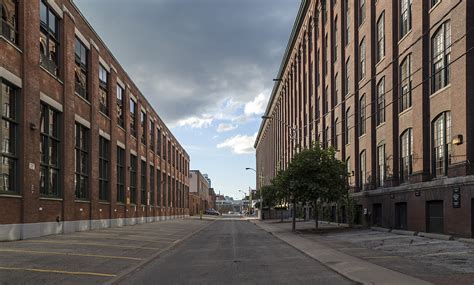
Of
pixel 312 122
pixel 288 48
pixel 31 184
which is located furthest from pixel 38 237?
pixel 288 48

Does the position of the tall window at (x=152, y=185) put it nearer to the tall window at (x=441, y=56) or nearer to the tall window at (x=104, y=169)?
the tall window at (x=104, y=169)

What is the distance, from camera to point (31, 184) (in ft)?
77.1

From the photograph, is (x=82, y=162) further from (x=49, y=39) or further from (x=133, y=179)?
(x=133, y=179)

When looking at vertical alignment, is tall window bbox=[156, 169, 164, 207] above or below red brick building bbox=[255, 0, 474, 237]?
below

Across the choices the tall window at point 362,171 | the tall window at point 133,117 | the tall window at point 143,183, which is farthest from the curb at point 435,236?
the tall window at point 143,183

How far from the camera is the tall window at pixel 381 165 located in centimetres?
3456

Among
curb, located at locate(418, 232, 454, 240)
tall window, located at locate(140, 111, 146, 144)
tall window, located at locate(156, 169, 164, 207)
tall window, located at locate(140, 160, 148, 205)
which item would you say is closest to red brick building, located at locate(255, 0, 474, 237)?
curb, located at locate(418, 232, 454, 240)

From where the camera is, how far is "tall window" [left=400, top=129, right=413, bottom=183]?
29391 mm

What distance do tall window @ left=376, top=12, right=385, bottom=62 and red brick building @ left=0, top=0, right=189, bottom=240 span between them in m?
18.1

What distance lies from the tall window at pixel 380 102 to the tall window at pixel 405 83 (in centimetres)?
308

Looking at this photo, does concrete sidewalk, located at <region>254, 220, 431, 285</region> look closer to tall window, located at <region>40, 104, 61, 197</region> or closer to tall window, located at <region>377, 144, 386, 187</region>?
tall window, located at <region>40, 104, 61, 197</region>

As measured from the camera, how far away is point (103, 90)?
129 feet

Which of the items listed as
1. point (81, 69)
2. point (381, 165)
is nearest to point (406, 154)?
point (381, 165)

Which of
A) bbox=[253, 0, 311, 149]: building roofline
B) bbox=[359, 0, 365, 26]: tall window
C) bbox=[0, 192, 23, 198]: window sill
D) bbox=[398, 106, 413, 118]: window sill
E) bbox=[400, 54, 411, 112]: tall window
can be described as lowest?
bbox=[0, 192, 23, 198]: window sill
